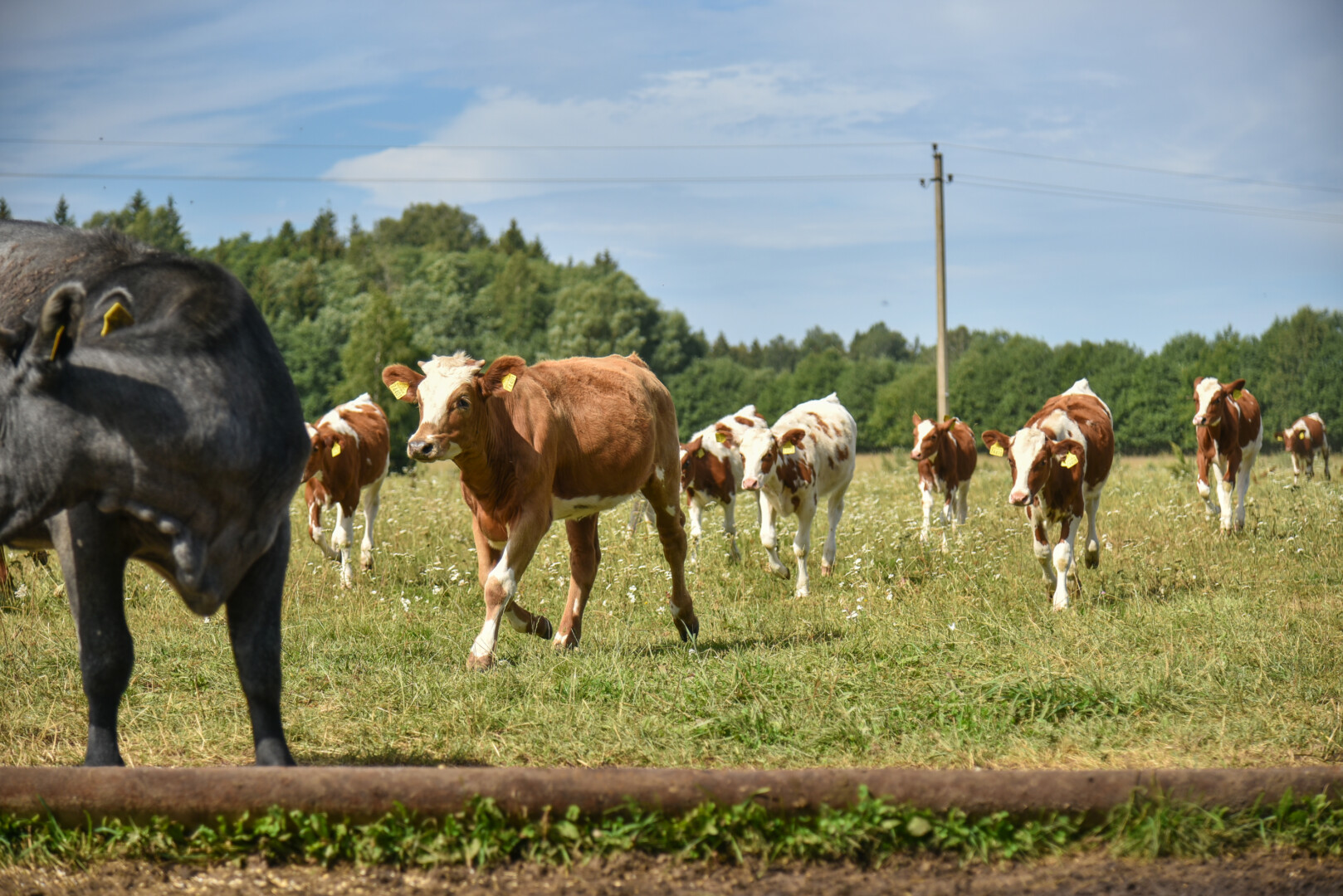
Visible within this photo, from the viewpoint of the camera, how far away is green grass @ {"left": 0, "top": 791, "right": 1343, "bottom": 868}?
10.9ft

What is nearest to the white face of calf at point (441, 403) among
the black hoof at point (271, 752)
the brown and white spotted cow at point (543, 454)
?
the brown and white spotted cow at point (543, 454)

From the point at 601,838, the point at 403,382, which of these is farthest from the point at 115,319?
the point at 403,382

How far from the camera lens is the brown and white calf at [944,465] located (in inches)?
562

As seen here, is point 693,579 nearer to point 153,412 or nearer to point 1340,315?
point 153,412

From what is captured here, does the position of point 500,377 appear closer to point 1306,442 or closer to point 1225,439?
point 1225,439

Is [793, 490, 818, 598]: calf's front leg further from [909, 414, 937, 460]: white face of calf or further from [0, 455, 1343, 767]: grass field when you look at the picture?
[909, 414, 937, 460]: white face of calf

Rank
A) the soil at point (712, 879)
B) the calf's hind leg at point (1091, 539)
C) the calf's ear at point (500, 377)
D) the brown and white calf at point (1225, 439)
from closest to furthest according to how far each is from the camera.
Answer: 1. the soil at point (712, 879)
2. the calf's ear at point (500, 377)
3. the calf's hind leg at point (1091, 539)
4. the brown and white calf at point (1225, 439)

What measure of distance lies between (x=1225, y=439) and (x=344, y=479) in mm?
10021

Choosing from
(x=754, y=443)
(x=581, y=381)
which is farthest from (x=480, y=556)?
(x=754, y=443)

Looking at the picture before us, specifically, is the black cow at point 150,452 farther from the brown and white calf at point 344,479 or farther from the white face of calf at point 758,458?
the white face of calf at point 758,458

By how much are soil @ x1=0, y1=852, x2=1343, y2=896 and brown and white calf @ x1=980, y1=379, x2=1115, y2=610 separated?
4968 mm

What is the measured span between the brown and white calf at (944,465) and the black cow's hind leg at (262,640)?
35.2ft

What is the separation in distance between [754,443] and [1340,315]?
40.9m

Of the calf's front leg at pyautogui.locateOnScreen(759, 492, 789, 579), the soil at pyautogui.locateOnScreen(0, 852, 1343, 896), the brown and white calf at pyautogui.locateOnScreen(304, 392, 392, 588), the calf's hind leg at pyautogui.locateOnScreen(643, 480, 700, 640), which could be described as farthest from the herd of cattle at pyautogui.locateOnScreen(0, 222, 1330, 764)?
the brown and white calf at pyautogui.locateOnScreen(304, 392, 392, 588)
